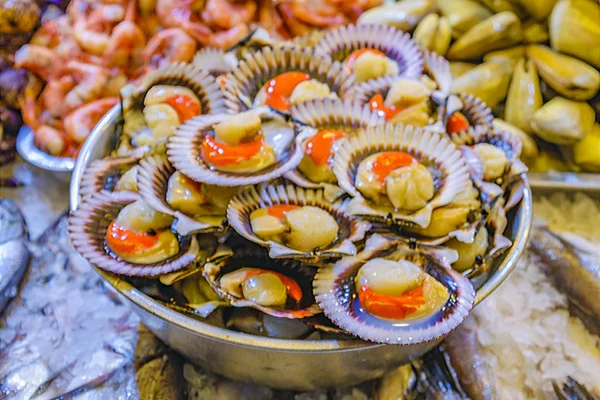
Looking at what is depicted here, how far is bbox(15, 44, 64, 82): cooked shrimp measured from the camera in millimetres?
2139

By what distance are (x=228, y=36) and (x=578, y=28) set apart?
1.35 m

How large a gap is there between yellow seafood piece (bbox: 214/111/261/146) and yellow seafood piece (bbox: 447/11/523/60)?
3.97 feet

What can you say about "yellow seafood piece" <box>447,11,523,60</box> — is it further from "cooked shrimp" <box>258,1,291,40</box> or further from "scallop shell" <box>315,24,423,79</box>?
"cooked shrimp" <box>258,1,291,40</box>

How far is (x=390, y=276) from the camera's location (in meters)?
1.02

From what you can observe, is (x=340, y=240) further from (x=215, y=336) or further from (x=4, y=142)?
(x=4, y=142)

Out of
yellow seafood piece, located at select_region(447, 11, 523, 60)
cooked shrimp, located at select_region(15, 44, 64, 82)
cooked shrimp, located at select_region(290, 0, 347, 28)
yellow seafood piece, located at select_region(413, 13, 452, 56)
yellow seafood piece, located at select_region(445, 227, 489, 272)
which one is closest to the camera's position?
yellow seafood piece, located at select_region(445, 227, 489, 272)

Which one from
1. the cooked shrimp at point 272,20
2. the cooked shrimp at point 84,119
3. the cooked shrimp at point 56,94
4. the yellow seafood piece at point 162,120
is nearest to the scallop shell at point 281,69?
the yellow seafood piece at point 162,120

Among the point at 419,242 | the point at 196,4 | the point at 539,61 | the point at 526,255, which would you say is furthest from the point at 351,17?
the point at 419,242

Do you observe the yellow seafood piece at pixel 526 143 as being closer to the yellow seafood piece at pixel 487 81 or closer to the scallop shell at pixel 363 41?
the yellow seafood piece at pixel 487 81

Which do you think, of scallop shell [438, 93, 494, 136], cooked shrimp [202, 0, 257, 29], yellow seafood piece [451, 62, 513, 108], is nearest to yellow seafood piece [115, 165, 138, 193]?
scallop shell [438, 93, 494, 136]

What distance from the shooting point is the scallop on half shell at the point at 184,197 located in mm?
1103

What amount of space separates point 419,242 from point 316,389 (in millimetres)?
439

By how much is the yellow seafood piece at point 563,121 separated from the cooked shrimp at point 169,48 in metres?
1.40

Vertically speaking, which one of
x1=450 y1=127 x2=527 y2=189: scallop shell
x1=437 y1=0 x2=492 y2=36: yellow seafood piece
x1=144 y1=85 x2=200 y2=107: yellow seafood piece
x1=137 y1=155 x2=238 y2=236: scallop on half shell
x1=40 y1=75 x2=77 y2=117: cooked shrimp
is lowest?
x1=40 y1=75 x2=77 y2=117: cooked shrimp
